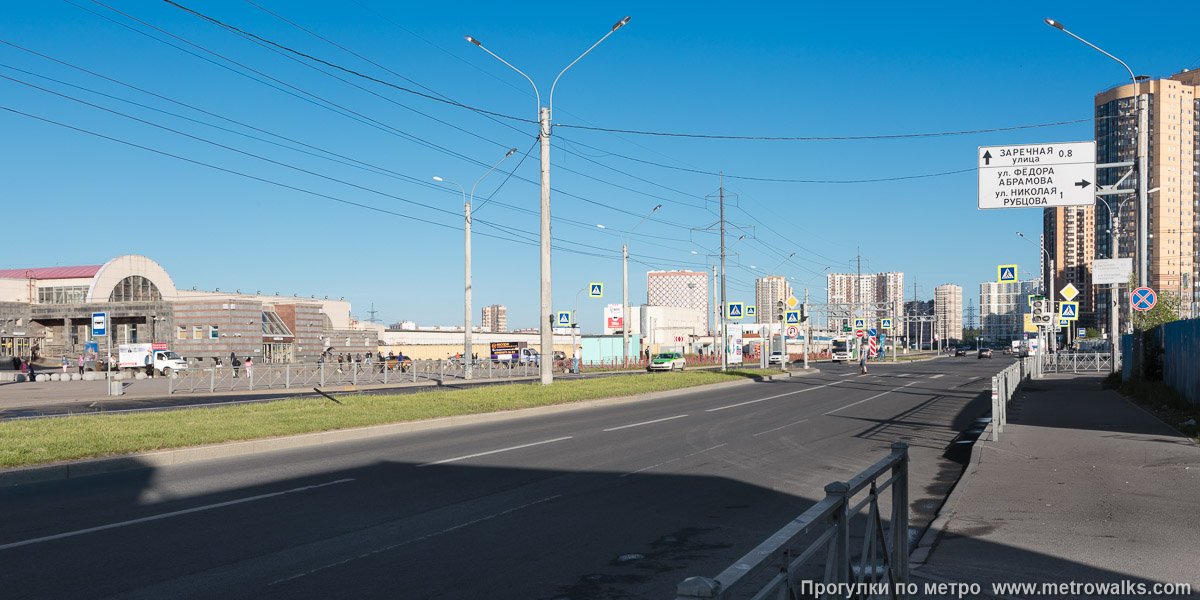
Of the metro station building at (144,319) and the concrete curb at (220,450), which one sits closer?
the concrete curb at (220,450)

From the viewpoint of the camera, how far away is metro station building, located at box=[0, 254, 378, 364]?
224 ft

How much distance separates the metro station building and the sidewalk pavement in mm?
62926

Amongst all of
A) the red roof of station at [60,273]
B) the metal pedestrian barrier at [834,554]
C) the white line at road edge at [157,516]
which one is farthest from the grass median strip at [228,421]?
the red roof of station at [60,273]

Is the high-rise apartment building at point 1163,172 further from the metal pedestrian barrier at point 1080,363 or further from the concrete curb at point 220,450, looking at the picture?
the concrete curb at point 220,450

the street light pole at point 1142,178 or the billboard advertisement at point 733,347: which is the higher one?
the street light pole at point 1142,178

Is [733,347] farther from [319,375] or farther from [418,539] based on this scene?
[418,539]

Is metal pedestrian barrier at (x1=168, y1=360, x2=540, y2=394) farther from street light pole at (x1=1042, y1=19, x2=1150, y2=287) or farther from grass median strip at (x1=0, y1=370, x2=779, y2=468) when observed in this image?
street light pole at (x1=1042, y1=19, x2=1150, y2=287)

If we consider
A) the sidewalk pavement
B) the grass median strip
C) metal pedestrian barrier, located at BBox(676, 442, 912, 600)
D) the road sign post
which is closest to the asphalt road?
the sidewalk pavement

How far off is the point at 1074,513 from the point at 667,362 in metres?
53.4

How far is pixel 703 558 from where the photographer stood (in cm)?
769

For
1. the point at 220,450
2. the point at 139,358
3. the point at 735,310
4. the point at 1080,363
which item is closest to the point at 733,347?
the point at 735,310

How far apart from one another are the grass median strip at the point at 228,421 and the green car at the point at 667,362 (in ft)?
108

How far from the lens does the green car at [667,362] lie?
62.6 metres

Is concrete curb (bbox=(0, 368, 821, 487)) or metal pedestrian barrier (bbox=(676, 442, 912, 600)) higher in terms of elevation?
metal pedestrian barrier (bbox=(676, 442, 912, 600))
